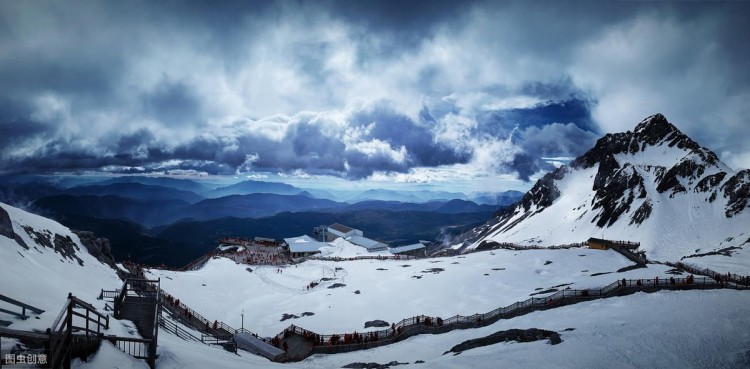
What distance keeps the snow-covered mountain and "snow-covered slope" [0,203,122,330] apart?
97.3 metres

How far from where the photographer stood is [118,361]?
44.3 feet

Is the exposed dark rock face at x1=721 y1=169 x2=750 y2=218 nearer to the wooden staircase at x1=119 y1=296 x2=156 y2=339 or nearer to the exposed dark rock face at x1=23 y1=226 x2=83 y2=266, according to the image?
the wooden staircase at x1=119 y1=296 x2=156 y2=339

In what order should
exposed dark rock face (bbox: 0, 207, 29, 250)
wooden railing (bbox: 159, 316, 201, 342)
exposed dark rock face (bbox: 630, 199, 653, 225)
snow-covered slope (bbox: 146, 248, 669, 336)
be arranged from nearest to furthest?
wooden railing (bbox: 159, 316, 201, 342) → exposed dark rock face (bbox: 0, 207, 29, 250) → snow-covered slope (bbox: 146, 248, 669, 336) → exposed dark rock face (bbox: 630, 199, 653, 225)

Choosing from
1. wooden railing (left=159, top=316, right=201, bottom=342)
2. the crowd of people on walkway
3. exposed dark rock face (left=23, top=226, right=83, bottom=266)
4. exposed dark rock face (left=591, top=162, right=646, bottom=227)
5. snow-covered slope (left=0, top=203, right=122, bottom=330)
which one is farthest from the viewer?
exposed dark rock face (left=591, top=162, right=646, bottom=227)

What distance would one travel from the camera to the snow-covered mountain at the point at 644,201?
97.9m

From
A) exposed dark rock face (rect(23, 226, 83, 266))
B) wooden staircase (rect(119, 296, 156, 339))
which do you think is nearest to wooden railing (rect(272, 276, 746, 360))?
wooden staircase (rect(119, 296, 156, 339))

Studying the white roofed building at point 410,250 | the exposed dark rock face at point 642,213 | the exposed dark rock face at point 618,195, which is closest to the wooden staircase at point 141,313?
the white roofed building at point 410,250

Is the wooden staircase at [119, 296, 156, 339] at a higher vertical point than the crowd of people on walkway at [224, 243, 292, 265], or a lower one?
higher

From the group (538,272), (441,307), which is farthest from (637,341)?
(538,272)

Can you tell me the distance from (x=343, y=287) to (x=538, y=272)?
2812 cm

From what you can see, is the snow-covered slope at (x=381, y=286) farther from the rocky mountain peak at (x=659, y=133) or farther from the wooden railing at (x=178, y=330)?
the rocky mountain peak at (x=659, y=133)

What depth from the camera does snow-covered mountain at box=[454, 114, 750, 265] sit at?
3856 inches

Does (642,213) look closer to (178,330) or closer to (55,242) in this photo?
(178,330)

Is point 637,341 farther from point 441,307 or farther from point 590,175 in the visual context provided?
point 590,175
